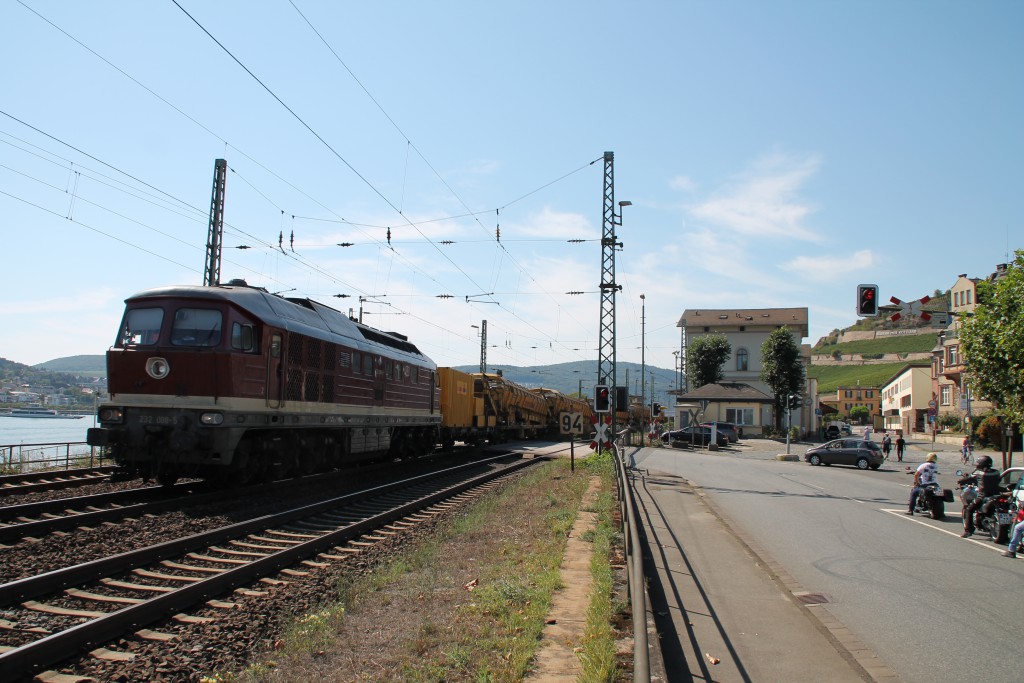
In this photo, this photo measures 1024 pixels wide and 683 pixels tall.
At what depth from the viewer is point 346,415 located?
55.8 feet

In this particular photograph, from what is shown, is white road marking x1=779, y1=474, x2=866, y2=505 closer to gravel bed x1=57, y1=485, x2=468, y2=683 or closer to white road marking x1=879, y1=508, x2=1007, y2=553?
white road marking x1=879, y1=508, x2=1007, y2=553

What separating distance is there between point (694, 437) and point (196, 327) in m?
35.8

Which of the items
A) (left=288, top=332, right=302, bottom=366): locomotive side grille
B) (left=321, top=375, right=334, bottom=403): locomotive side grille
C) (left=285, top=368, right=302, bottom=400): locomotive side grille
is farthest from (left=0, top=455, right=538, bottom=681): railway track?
(left=321, top=375, right=334, bottom=403): locomotive side grille

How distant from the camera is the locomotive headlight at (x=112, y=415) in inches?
487

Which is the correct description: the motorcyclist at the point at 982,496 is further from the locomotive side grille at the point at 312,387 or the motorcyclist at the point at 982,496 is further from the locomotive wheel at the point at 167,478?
the locomotive wheel at the point at 167,478

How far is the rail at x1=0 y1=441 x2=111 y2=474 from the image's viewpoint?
58.7ft

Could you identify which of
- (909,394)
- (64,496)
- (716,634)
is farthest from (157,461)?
(909,394)

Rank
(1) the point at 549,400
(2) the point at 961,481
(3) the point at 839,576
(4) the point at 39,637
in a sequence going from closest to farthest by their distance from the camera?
(4) the point at 39,637 → (3) the point at 839,576 → (2) the point at 961,481 → (1) the point at 549,400

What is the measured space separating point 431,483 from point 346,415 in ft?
8.68

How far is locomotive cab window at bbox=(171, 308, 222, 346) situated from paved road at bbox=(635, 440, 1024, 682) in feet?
32.3

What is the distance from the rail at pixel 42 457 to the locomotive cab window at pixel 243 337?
664 centimetres

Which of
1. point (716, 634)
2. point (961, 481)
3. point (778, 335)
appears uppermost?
point (778, 335)

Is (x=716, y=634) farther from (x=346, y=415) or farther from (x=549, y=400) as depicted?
(x=549, y=400)

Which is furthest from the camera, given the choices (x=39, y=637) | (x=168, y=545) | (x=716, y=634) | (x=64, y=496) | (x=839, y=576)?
(x=64, y=496)
